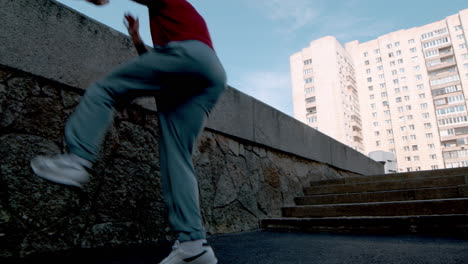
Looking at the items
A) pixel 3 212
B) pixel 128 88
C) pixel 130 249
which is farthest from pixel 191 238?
pixel 3 212

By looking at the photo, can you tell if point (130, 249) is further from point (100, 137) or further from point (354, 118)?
point (354, 118)

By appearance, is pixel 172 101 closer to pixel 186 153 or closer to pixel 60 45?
pixel 186 153

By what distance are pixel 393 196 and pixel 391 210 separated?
0.65 m

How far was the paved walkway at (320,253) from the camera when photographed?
5.23 ft

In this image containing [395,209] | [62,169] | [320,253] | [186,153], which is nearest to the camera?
[62,169]

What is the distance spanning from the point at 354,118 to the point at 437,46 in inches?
828

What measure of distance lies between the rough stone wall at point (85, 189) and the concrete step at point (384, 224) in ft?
2.29

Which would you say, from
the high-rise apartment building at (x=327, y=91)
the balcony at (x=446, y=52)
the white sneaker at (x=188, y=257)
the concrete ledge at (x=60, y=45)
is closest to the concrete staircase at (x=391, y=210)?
the concrete ledge at (x=60, y=45)

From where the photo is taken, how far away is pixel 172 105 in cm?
141

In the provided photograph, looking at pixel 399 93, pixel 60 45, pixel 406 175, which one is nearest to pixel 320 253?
pixel 60 45

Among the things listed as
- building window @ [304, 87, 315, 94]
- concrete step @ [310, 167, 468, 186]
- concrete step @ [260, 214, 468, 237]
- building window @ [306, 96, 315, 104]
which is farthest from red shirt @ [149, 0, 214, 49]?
building window @ [304, 87, 315, 94]

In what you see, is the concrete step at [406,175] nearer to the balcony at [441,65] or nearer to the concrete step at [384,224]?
the concrete step at [384,224]

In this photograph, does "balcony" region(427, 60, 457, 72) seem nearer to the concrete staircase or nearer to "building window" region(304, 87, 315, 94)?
"building window" region(304, 87, 315, 94)

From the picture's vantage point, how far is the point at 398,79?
58.9m
